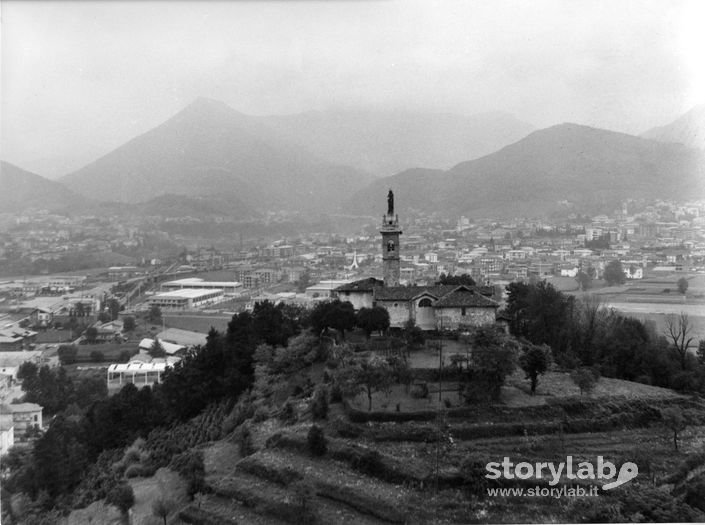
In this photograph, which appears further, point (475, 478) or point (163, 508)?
point (163, 508)

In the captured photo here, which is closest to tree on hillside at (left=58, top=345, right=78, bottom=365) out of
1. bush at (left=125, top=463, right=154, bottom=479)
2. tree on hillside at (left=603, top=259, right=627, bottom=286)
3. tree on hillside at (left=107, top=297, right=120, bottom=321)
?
tree on hillside at (left=107, top=297, right=120, bottom=321)

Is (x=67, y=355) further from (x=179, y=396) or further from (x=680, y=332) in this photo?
(x=680, y=332)

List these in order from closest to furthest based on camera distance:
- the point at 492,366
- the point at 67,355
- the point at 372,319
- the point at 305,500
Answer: the point at 305,500, the point at 492,366, the point at 372,319, the point at 67,355

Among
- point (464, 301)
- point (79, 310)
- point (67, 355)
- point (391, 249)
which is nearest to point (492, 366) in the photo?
point (464, 301)

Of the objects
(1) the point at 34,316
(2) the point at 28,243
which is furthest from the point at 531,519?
(2) the point at 28,243

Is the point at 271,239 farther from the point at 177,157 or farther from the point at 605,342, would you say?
the point at 605,342

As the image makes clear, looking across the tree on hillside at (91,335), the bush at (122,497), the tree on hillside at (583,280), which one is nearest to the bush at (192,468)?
the bush at (122,497)

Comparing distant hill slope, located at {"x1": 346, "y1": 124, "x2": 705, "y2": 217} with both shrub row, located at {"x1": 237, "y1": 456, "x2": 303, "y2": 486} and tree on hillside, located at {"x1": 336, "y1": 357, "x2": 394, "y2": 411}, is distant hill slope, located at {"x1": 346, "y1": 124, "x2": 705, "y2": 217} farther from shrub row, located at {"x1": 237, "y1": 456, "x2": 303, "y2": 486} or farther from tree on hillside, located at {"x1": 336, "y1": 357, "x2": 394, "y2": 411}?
shrub row, located at {"x1": 237, "y1": 456, "x2": 303, "y2": 486}
